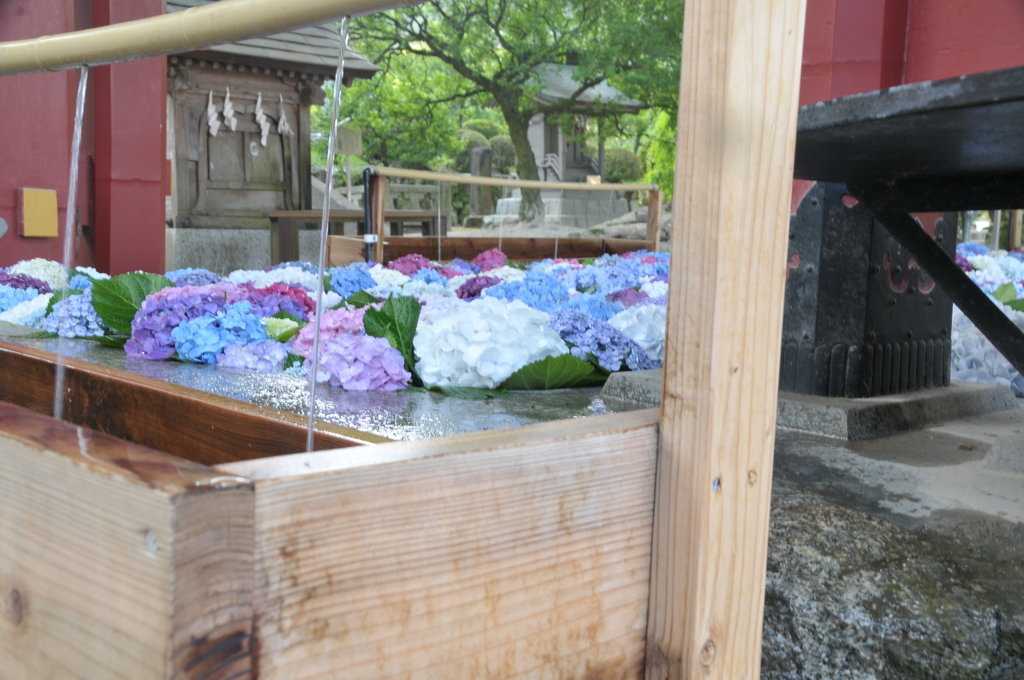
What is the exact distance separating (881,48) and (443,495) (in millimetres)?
3061

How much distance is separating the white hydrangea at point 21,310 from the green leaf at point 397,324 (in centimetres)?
187

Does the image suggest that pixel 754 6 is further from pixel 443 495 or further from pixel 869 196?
pixel 869 196

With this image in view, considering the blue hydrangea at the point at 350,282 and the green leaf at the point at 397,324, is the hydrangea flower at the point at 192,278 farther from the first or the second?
the green leaf at the point at 397,324

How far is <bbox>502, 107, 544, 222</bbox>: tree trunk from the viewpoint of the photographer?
20859 mm

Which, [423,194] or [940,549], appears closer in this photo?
[940,549]

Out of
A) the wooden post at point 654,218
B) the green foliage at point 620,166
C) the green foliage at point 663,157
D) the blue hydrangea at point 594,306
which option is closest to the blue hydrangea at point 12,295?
the blue hydrangea at point 594,306

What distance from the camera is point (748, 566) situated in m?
1.03

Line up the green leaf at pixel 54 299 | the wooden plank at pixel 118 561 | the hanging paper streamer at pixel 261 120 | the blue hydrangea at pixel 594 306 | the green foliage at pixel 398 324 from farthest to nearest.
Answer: the hanging paper streamer at pixel 261 120 → the blue hydrangea at pixel 594 306 → the green leaf at pixel 54 299 → the green foliage at pixel 398 324 → the wooden plank at pixel 118 561

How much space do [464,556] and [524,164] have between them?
2092 centimetres

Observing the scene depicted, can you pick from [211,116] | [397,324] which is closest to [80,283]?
[397,324]

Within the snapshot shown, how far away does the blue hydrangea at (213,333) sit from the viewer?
329 cm

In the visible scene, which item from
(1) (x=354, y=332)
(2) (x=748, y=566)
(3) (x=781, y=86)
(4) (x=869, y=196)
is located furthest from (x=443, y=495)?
(1) (x=354, y=332)

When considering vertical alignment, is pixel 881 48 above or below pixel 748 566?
above

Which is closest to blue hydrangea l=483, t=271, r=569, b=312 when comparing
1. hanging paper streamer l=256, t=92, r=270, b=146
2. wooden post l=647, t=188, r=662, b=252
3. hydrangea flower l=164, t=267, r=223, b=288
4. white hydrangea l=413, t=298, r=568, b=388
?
white hydrangea l=413, t=298, r=568, b=388
